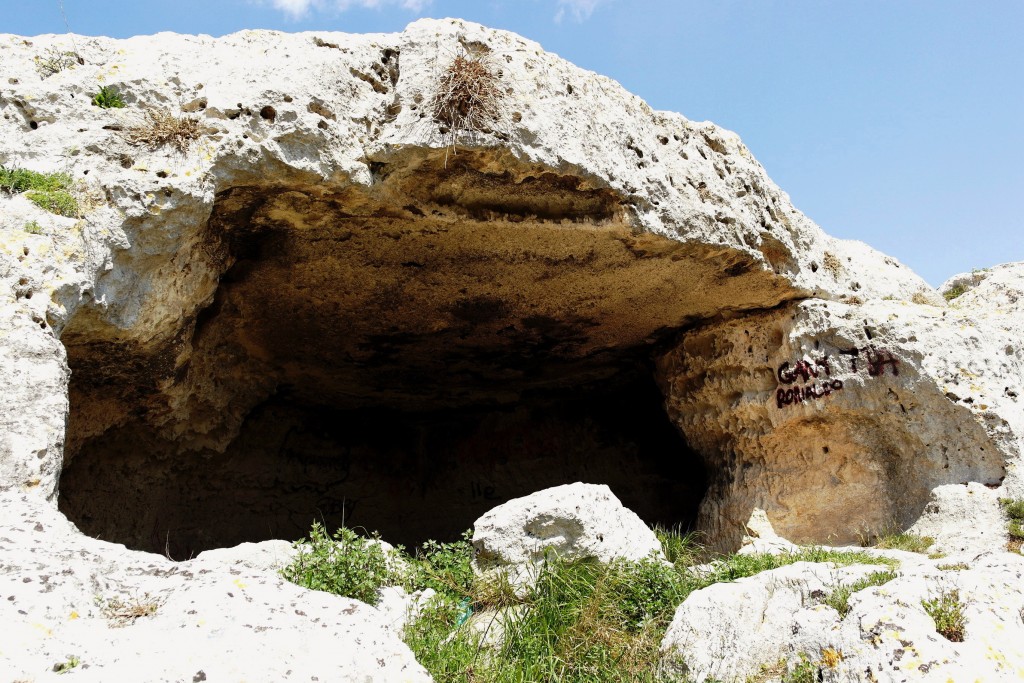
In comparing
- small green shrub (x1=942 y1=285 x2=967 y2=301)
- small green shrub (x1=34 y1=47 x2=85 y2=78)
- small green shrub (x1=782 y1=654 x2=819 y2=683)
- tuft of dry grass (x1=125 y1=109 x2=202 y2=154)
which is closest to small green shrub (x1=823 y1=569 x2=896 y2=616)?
small green shrub (x1=782 y1=654 x2=819 y2=683)

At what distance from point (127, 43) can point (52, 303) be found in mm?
2114

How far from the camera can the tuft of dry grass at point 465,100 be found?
5465 mm

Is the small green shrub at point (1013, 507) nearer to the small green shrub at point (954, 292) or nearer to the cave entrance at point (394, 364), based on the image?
the cave entrance at point (394, 364)

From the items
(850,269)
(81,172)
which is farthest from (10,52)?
(850,269)

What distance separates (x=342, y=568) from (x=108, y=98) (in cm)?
311

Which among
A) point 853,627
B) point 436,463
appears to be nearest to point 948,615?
point 853,627

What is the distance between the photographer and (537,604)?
4.69m

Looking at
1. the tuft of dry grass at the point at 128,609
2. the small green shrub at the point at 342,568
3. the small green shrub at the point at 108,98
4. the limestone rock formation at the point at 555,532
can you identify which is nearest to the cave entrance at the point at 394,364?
the small green shrub at the point at 108,98

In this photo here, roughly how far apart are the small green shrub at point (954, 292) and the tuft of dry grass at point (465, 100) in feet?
18.5

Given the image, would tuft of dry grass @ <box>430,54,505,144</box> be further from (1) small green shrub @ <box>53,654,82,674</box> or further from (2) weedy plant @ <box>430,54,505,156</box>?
(1) small green shrub @ <box>53,654,82,674</box>

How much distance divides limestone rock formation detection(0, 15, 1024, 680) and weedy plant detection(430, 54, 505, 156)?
5cm

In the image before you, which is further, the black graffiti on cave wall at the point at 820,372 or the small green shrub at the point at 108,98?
the black graffiti on cave wall at the point at 820,372

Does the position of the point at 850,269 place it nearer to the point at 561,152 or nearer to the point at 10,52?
the point at 561,152

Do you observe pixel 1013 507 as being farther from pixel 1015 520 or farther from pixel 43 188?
pixel 43 188
